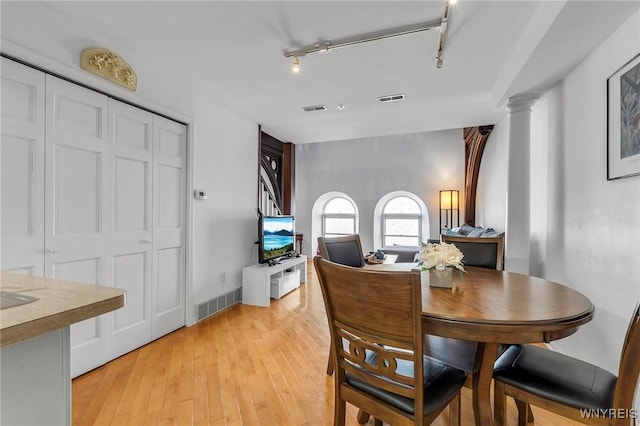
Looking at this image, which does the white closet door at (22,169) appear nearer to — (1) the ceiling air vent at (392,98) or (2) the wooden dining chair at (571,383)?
(2) the wooden dining chair at (571,383)

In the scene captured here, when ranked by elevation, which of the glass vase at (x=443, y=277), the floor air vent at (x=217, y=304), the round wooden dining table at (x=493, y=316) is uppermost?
the glass vase at (x=443, y=277)

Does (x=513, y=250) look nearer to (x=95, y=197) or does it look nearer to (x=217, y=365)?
(x=217, y=365)

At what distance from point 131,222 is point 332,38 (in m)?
2.23

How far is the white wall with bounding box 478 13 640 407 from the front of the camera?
176cm

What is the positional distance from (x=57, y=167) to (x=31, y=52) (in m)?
0.70

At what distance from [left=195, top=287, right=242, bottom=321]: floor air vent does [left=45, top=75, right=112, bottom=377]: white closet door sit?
990mm

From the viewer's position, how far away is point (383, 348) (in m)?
1.15

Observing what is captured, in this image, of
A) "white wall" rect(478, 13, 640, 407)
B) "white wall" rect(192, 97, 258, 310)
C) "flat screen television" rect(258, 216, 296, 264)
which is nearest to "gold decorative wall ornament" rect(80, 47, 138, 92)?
"white wall" rect(192, 97, 258, 310)

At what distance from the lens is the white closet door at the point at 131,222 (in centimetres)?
238

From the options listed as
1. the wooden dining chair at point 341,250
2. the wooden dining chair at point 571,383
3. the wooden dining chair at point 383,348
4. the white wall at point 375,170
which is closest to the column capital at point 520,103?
the wooden dining chair at point 341,250

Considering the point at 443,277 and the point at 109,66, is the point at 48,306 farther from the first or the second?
the point at 109,66

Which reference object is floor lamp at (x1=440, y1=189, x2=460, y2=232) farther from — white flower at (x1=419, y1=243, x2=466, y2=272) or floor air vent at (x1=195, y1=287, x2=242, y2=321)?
white flower at (x1=419, y1=243, x2=466, y2=272)

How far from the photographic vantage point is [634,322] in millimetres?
1109

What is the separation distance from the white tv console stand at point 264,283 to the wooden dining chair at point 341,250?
152cm
